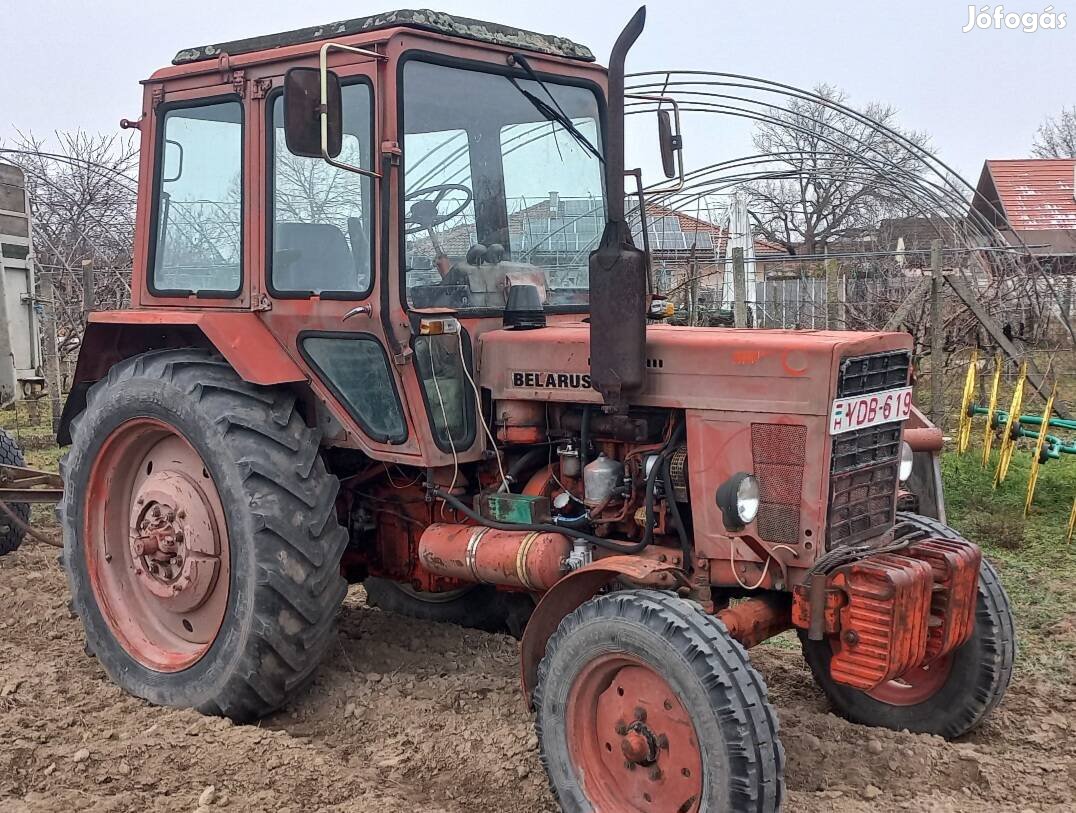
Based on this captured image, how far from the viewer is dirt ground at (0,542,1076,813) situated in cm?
348

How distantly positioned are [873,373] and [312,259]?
6.98 ft

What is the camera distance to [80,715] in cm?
414

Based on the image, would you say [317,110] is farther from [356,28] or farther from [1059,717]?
[1059,717]

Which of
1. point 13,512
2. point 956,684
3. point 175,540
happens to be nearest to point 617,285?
point 956,684

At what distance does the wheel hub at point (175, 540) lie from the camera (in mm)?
4254

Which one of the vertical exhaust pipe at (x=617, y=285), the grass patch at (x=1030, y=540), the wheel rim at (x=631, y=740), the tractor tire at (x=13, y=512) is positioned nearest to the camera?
the wheel rim at (x=631, y=740)

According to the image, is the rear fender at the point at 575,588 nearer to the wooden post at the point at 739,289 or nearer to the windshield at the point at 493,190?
the windshield at the point at 493,190

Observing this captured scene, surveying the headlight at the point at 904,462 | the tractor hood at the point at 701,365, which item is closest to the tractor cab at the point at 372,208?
the tractor hood at the point at 701,365

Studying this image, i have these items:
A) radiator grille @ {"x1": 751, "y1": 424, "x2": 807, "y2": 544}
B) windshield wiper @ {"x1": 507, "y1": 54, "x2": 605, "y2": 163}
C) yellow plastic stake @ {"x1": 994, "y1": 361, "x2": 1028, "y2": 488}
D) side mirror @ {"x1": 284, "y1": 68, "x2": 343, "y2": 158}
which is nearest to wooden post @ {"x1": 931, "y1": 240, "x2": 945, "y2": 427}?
yellow plastic stake @ {"x1": 994, "y1": 361, "x2": 1028, "y2": 488}

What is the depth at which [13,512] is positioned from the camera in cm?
632

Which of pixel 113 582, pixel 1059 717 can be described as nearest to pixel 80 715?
pixel 113 582

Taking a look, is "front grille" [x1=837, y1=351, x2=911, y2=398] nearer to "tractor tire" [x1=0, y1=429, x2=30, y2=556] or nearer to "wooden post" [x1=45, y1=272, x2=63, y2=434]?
"tractor tire" [x1=0, y1=429, x2=30, y2=556]

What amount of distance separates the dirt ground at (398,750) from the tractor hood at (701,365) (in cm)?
127

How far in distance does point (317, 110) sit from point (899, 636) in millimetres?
2511
